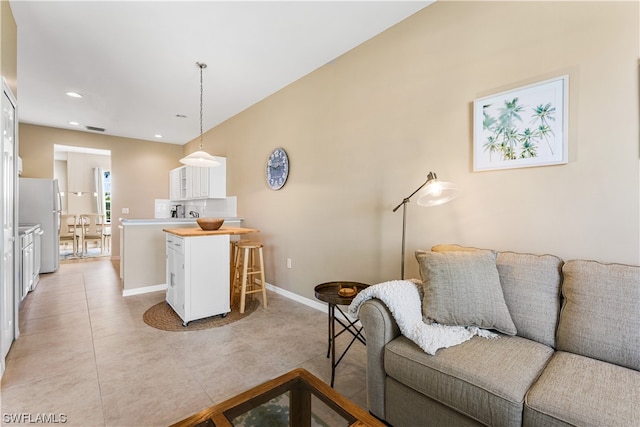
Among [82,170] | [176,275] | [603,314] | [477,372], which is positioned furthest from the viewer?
[82,170]

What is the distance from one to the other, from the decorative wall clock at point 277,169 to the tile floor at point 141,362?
5.20ft

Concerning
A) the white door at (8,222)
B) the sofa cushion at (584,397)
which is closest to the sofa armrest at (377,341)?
the sofa cushion at (584,397)

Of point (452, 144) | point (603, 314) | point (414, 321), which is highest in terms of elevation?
point (452, 144)

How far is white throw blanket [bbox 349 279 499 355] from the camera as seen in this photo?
135cm

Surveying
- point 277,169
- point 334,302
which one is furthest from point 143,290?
point 334,302

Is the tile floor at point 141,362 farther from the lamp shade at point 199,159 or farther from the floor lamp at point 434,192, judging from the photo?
the lamp shade at point 199,159

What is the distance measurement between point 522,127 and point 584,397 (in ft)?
4.80

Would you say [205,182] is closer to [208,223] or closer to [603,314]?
[208,223]

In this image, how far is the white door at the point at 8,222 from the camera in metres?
1.92

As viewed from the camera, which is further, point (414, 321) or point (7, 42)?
point (7, 42)

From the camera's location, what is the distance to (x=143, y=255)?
3734mm

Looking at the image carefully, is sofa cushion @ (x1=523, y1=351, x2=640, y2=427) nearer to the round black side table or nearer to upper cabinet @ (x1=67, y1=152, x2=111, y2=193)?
the round black side table

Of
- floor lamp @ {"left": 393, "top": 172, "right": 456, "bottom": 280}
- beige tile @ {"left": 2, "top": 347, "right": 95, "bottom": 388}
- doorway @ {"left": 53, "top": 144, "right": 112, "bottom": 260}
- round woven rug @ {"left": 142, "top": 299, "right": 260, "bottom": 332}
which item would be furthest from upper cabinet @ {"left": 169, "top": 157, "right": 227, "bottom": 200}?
floor lamp @ {"left": 393, "top": 172, "right": 456, "bottom": 280}

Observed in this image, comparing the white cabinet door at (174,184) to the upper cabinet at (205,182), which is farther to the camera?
the white cabinet door at (174,184)
